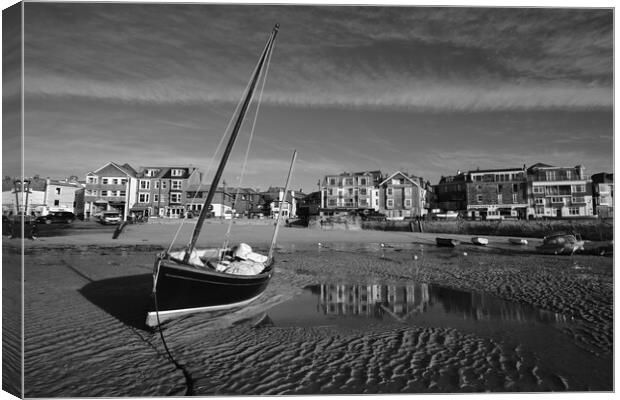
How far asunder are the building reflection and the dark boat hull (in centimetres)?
181

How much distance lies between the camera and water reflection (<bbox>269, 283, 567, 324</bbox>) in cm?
→ 652

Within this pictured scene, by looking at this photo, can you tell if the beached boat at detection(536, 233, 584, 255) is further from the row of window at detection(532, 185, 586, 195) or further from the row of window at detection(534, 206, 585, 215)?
the row of window at detection(532, 185, 586, 195)

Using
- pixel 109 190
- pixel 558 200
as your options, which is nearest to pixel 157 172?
pixel 109 190

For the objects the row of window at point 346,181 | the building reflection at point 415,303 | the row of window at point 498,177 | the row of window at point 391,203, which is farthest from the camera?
the row of window at point 346,181

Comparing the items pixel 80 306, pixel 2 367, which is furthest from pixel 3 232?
pixel 80 306

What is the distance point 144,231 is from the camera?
90.5 ft

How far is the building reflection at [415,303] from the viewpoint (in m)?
6.63

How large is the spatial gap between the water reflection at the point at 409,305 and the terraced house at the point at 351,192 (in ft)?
141

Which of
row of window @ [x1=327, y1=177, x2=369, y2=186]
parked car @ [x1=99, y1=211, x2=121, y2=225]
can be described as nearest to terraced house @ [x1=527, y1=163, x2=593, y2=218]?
row of window @ [x1=327, y1=177, x2=369, y2=186]

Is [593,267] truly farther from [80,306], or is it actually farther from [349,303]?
[80,306]

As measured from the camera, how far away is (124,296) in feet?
24.5

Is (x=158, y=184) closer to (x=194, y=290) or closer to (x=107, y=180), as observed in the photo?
(x=107, y=180)

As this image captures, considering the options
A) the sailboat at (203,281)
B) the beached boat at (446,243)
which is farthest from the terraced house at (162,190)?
the sailboat at (203,281)

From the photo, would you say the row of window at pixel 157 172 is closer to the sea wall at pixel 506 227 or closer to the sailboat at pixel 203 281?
the sea wall at pixel 506 227
